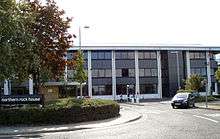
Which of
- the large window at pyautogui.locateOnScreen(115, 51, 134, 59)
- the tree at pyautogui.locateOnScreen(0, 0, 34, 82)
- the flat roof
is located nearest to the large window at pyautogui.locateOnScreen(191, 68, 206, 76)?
the flat roof

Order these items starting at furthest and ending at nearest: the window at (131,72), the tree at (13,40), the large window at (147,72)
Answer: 1. the large window at (147,72)
2. the window at (131,72)
3. the tree at (13,40)

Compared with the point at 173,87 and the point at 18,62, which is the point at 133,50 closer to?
the point at 173,87

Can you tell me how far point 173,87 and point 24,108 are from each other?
6421cm

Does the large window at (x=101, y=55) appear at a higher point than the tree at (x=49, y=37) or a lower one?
higher

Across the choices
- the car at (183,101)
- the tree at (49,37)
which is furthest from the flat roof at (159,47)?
the tree at (49,37)

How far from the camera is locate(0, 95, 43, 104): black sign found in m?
25.9

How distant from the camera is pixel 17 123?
24016 mm

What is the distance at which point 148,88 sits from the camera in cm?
8512

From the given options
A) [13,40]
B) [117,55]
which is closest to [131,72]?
[117,55]

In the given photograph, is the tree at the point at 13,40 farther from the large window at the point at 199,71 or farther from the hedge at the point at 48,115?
the large window at the point at 199,71

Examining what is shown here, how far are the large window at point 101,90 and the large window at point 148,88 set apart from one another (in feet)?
20.5

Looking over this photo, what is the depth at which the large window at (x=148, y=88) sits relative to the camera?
277 ft

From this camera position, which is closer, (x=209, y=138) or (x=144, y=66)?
(x=209, y=138)

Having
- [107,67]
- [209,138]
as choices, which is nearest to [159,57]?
[107,67]
